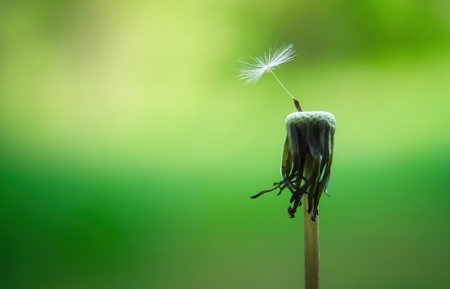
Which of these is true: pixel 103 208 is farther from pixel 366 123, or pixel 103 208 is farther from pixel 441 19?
pixel 441 19

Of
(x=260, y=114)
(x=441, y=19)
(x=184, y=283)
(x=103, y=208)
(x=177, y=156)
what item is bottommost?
(x=184, y=283)

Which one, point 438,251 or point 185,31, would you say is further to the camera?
point 185,31

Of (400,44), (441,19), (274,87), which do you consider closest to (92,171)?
(274,87)

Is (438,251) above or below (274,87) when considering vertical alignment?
below

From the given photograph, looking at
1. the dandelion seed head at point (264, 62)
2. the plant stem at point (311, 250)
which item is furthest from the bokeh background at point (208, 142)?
the plant stem at point (311, 250)

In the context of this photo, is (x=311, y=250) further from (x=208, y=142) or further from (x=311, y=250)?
(x=208, y=142)
